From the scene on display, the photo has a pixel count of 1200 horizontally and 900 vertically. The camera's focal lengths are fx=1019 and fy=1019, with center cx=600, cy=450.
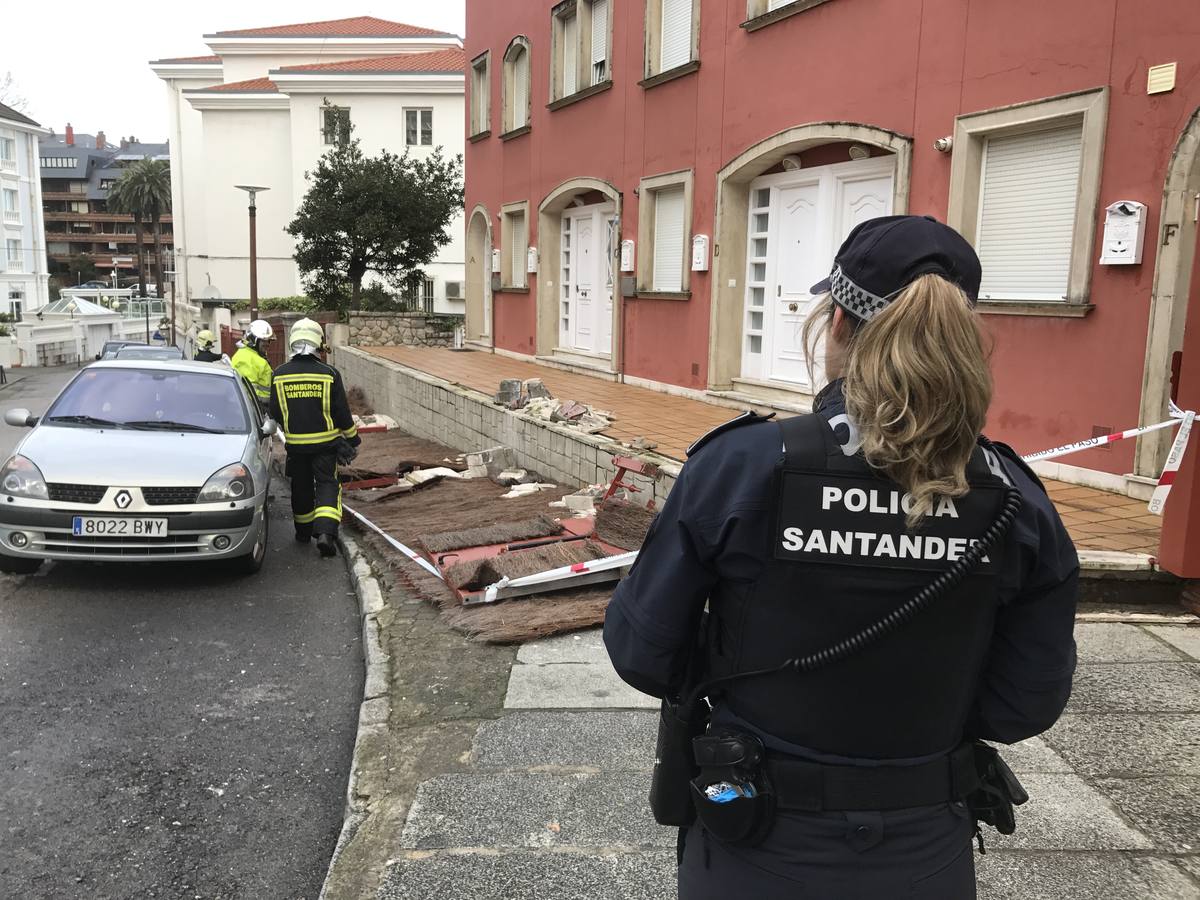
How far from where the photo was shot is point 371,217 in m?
27.5

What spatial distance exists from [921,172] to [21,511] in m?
8.04

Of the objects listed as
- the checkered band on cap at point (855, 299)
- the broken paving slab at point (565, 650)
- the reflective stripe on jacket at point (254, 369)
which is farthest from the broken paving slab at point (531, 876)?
the reflective stripe on jacket at point (254, 369)

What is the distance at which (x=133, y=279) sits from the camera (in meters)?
116

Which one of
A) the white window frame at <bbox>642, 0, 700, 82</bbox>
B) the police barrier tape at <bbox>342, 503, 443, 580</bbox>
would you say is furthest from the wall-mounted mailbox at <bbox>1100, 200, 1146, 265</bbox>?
the white window frame at <bbox>642, 0, 700, 82</bbox>

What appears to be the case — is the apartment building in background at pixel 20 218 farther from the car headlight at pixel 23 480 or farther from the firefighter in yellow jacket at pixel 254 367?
the car headlight at pixel 23 480

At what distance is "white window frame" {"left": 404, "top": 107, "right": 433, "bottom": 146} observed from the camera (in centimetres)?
4528

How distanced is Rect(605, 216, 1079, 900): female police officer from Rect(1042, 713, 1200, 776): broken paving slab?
259 cm

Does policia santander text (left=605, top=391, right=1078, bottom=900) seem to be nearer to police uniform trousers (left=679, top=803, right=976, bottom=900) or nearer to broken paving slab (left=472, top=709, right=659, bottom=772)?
police uniform trousers (left=679, top=803, right=976, bottom=900)

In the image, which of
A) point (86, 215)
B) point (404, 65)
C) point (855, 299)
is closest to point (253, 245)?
point (404, 65)

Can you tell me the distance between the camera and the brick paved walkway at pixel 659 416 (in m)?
6.58

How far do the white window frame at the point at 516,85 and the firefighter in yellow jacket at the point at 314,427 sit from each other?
38.7ft

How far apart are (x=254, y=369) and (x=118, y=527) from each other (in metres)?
4.38

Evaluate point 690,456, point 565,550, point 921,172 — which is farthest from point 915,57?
point 690,456

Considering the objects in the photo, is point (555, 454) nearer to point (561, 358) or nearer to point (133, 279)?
point (561, 358)
